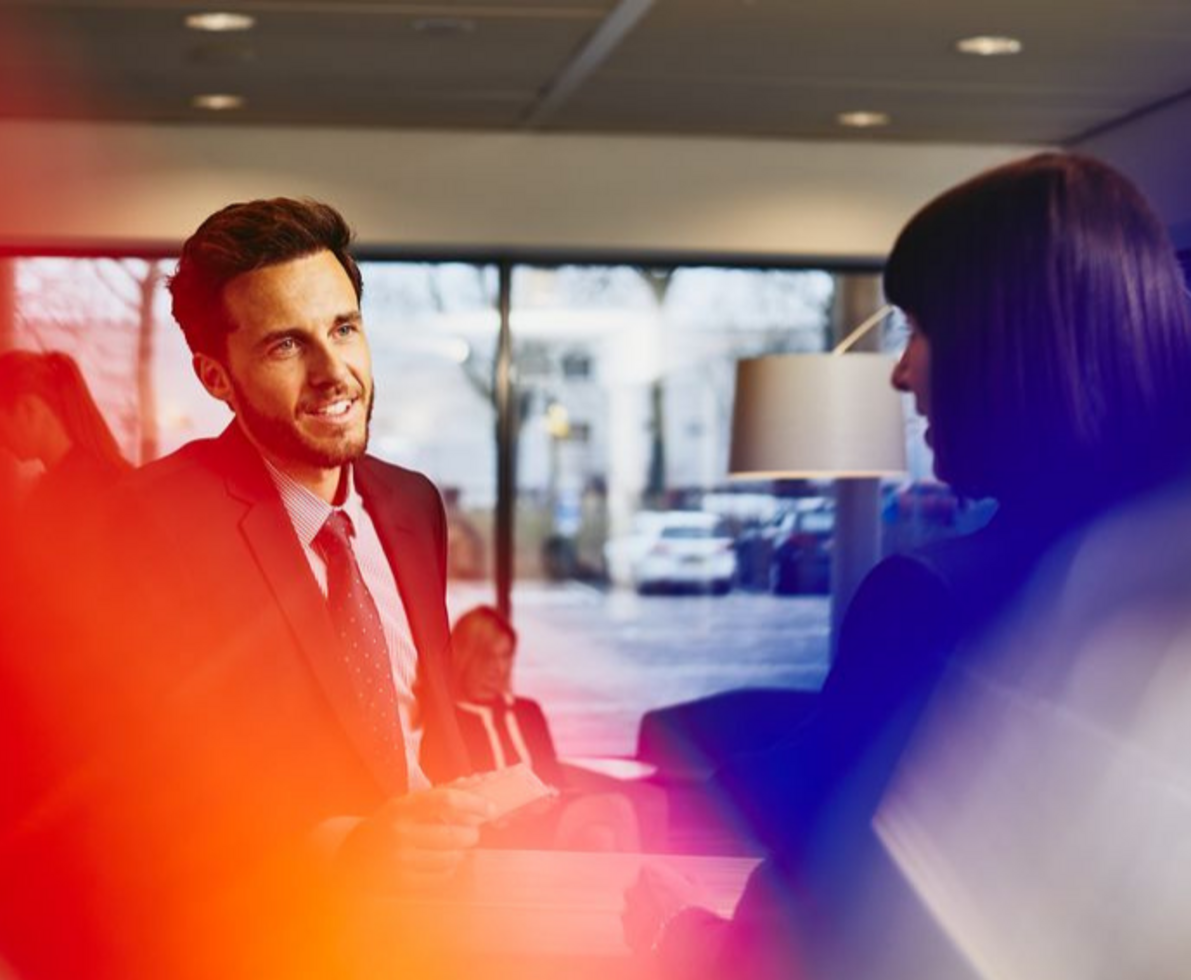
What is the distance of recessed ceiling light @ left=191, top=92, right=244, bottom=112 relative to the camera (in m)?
5.61

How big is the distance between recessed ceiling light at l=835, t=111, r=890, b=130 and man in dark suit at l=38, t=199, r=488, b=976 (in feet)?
17.0

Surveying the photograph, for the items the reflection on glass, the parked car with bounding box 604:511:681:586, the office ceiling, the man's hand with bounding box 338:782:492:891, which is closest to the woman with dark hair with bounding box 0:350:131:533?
the man's hand with bounding box 338:782:492:891

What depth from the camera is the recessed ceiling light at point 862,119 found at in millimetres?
5996

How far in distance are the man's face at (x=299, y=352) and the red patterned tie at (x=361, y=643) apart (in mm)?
88

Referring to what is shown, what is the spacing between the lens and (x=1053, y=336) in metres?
0.92

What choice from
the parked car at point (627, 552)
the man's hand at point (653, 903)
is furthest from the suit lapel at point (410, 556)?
the parked car at point (627, 552)

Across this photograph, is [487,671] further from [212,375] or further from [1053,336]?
[1053,336]

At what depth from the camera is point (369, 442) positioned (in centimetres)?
103

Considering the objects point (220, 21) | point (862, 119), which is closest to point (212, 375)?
point (220, 21)

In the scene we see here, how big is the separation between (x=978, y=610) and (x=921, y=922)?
0.55 feet

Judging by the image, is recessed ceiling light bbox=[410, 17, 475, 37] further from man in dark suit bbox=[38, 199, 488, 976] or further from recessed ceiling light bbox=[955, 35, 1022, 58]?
man in dark suit bbox=[38, 199, 488, 976]

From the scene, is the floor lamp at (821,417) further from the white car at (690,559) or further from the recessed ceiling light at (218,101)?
the white car at (690,559)

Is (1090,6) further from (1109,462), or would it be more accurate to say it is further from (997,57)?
(1109,462)

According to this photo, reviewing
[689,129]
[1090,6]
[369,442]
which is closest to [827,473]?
[1090,6]
